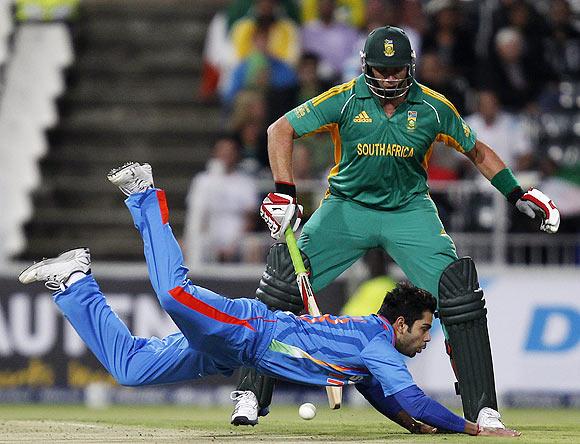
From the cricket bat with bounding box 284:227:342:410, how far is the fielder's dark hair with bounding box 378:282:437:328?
55 centimetres

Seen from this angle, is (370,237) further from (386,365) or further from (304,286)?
(386,365)

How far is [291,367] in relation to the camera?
8.18 meters

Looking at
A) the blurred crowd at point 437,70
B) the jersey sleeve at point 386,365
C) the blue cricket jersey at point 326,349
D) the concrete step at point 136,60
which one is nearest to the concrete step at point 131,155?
the blurred crowd at point 437,70

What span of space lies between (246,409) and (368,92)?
6.36 feet

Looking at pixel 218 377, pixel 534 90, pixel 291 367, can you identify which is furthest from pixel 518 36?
pixel 291 367

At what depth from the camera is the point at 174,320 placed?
321 inches

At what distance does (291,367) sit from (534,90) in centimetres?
802

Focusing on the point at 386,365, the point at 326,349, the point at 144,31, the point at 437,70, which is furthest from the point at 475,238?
the point at 144,31

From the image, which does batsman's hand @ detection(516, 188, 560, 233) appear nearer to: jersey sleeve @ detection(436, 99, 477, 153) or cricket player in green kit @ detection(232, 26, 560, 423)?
cricket player in green kit @ detection(232, 26, 560, 423)

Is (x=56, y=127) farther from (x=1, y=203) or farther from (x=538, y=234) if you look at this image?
(x=538, y=234)

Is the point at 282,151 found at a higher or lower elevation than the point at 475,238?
higher

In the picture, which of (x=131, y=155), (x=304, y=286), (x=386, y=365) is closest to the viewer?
(x=386, y=365)

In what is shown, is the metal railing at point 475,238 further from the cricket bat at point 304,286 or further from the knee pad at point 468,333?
the knee pad at point 468,333

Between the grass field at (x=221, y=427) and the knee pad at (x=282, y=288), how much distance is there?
0.71 metres
